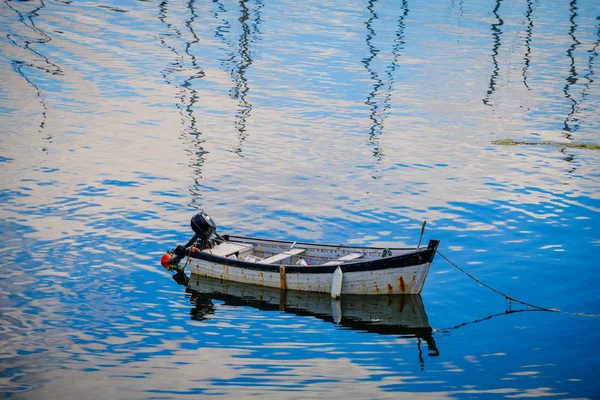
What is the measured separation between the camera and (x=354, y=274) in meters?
25.0

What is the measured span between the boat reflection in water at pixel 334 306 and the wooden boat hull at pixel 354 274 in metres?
0.24

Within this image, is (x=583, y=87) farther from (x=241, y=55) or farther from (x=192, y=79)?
(x=192, y=79)

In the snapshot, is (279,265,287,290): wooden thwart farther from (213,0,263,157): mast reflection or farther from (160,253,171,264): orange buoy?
(213,0,263,157): mast reflection

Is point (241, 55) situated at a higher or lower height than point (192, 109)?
higher

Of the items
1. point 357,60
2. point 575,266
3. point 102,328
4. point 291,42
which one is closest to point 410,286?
point 575,266

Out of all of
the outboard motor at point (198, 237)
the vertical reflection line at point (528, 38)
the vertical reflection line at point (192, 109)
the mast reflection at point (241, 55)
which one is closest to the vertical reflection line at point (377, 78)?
the mast reflection at point (241, 55)

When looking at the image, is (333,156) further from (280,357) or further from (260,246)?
(280,357)

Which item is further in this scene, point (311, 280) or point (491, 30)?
point (491, 30)

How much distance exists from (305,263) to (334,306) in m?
2.15

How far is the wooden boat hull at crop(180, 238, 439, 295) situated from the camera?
24547mm

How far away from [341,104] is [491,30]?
38.1 meters

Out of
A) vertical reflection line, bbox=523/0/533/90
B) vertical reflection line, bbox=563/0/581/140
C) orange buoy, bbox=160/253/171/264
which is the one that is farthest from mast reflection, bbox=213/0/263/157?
vertical reflection line, bbox=523/0/533/90

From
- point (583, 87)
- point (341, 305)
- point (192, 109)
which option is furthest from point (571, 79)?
point (341, 305)

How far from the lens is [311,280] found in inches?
998
